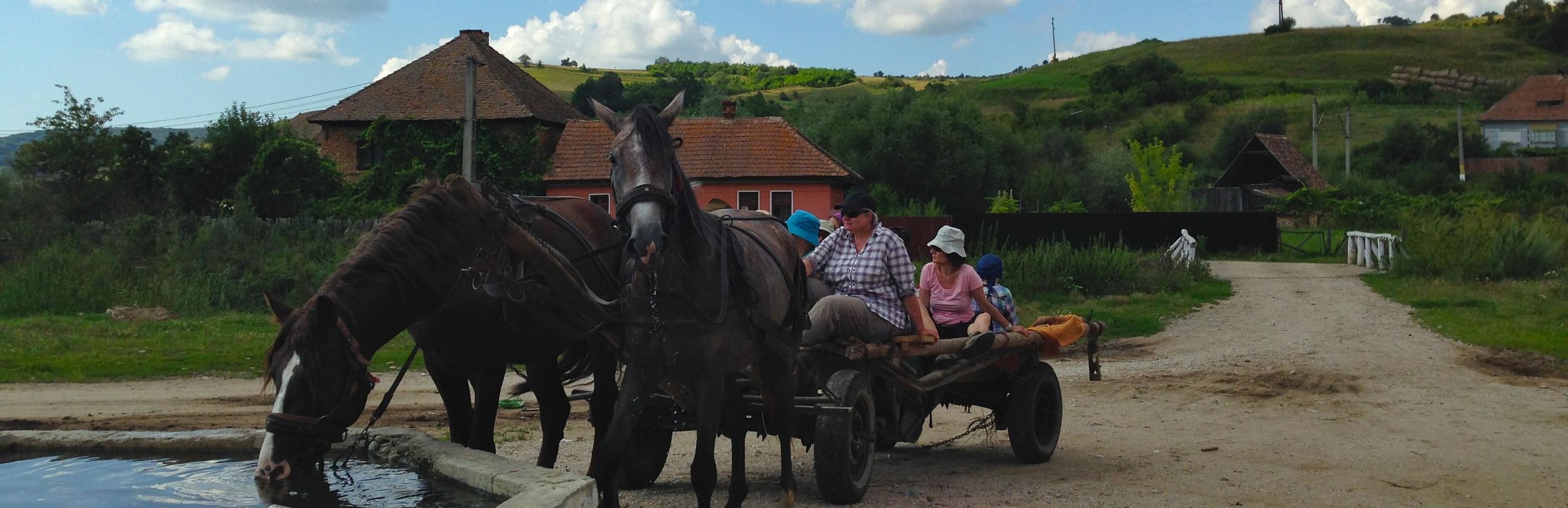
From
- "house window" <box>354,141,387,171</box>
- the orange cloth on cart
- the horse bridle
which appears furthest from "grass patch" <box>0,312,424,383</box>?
"house window" <box>354,141,387,171</box>

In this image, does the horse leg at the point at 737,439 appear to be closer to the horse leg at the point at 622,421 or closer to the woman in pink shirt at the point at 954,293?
the horse leg at the point at 622,421

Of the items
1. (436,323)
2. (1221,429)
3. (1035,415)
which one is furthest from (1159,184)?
(436,323)

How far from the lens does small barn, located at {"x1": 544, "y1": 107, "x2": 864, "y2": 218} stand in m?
37.9

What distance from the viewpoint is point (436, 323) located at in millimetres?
5727

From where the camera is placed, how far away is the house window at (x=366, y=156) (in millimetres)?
37094

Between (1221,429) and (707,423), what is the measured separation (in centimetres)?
562

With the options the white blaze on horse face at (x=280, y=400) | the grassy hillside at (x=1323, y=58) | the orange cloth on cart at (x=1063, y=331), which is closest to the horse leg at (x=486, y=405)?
the white blaze on horse face at (x=280, y=400)

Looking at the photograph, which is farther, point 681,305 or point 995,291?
point 995,291

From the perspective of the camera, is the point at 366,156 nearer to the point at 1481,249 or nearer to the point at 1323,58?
the point at 1481,249

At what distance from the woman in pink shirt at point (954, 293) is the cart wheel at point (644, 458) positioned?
2.11m

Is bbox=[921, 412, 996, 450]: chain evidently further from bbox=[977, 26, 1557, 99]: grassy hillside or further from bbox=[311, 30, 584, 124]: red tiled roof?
bbox=[977, 26, 1557, 99]: grassy hillside

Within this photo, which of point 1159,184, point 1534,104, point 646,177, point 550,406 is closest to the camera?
point 646,177

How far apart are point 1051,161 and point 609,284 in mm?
58284

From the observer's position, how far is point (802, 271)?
6.49m
